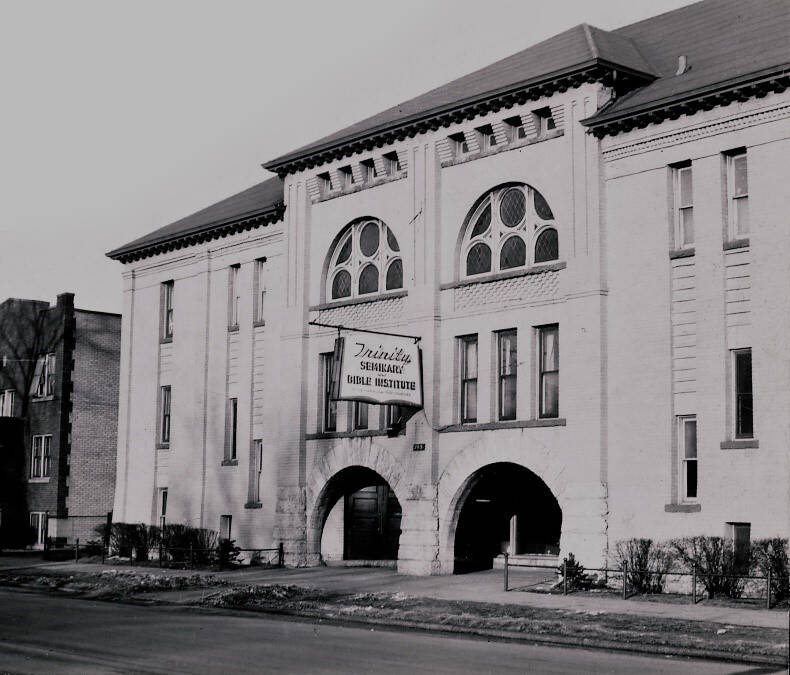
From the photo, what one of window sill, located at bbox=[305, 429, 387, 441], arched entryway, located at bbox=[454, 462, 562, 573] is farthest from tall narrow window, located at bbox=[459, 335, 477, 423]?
window sill, located at bbox=[305, 429, 387, 441]

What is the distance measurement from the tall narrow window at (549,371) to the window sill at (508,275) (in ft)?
4.85

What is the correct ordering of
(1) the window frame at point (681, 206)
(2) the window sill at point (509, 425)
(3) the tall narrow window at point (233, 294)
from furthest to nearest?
(3) the tall narrow window at point (233, 294) → (2) the window sill at point (509, 425) → (1) the window frame at point (681, 206)

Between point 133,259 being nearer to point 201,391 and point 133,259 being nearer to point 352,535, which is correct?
point 201,391

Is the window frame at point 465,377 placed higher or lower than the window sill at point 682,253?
lower

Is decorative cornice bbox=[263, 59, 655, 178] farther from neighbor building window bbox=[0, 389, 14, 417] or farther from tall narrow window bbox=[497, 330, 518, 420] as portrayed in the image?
neighbor building window bbox=[0, 389, 14, 417]

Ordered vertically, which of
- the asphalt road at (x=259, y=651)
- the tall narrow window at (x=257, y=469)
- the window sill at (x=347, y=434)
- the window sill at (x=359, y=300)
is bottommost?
the asphalt road at (x=259, y=651)

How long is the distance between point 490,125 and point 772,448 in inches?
460

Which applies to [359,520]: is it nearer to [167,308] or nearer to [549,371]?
[549,371]

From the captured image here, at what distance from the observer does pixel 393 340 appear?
33.2 meters

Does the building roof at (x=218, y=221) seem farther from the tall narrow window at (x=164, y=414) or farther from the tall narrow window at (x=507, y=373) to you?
the tall narrow window at (x=507, y=373)

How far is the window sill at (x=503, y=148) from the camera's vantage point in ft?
103

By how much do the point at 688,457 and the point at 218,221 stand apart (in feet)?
65.1

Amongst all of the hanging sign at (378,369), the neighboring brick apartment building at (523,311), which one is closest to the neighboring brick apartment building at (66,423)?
the neighboring brick apartment building at (523,311)

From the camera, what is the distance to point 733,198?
28156 mm
